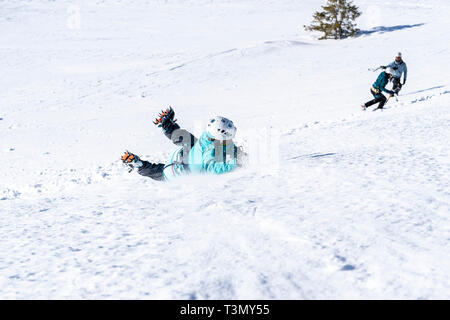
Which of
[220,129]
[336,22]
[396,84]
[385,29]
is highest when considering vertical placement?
[336,22]

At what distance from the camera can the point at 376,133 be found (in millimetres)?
6422

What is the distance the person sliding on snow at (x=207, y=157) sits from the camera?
15.2 ft

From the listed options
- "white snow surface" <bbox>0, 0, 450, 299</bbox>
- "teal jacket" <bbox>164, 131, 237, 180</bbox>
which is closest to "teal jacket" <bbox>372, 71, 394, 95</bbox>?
"white snow surface" <bbox>0, 0, 450, 299</bbox>

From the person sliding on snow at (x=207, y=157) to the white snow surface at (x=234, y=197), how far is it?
145mm

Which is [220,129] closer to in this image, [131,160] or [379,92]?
[131,160]

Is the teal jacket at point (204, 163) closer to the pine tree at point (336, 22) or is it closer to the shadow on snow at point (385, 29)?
the pine tree at point (336, 22)

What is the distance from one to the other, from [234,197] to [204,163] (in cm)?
99

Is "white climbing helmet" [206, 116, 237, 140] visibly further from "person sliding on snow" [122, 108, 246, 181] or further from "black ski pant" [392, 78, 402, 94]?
"black ski pant" [392, 78, 402, 94]

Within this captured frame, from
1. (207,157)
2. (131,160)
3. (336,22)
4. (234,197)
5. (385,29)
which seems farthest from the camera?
(385,29)

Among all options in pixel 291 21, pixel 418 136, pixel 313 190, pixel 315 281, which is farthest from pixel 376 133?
pixel 291 21

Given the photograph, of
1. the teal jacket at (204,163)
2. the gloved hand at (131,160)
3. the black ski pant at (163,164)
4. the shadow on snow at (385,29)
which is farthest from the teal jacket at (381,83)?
the shadow on snow at (385,29)

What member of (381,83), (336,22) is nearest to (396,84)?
(381,83)

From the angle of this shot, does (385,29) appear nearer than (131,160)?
No

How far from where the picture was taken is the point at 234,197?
12.8 ft
